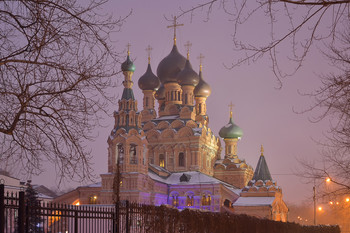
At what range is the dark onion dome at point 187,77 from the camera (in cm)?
6384

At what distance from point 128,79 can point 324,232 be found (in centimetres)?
2738

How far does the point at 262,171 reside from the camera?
60.5 meters

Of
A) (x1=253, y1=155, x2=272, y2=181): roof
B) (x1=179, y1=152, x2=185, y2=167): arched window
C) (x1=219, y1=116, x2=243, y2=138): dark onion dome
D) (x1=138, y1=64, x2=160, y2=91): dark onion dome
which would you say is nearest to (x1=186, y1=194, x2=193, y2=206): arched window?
(x1=179, y1=152, x2=185, y2=167): arched window

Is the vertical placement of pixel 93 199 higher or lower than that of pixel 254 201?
higher

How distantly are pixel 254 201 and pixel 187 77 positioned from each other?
55.5 feet

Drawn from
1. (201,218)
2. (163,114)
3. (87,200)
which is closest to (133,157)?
(87,200)

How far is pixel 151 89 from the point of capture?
66.9 m

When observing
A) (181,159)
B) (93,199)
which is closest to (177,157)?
(181,159)

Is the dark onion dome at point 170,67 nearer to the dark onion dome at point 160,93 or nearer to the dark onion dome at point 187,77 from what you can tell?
the dark onion dome at point 187,77

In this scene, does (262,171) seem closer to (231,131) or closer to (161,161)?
(231,131)

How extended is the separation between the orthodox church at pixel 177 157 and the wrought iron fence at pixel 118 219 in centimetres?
3179

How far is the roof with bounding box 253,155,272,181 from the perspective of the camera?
59.9m

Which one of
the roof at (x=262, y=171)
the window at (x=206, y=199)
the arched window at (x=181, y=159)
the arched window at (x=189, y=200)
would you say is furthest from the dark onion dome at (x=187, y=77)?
the window at (x=206, y=199)

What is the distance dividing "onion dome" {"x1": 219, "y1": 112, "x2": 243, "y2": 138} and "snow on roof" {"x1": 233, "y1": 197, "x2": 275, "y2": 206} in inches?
579
